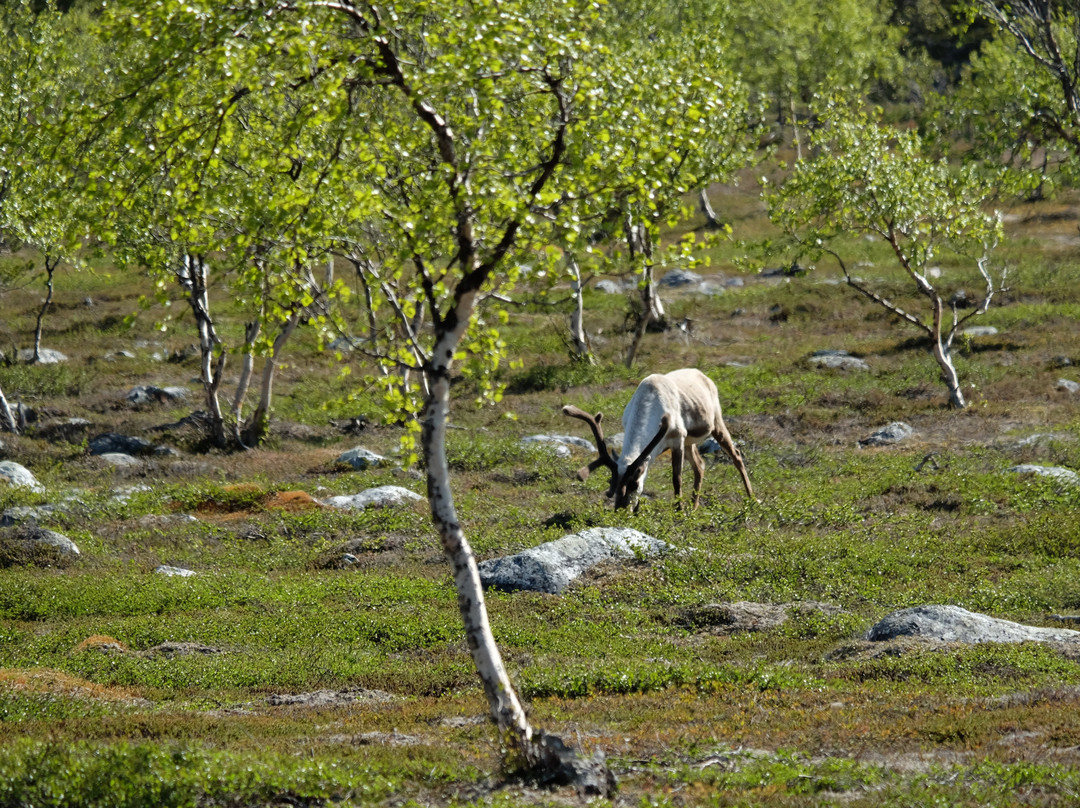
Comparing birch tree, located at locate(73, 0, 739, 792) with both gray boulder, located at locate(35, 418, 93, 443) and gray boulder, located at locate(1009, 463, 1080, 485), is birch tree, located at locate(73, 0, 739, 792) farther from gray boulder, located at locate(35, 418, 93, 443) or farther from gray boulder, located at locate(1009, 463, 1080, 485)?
gray boulder, located at locate(35, 418, 93, 443)

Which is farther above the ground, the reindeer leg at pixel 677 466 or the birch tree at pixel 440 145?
the birch tree at pixel 440 145

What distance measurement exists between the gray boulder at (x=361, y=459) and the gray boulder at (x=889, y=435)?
45.7ft

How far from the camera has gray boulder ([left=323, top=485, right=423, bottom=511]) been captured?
82.9 ft

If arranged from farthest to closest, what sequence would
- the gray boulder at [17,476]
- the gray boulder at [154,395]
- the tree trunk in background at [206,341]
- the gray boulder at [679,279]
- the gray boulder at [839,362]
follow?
the gray boulder at [679,279] < the gray boulder at [154,395] < the gray boulder at [839,362] < the tree trunk in background at [206,341] < the gray boulder at [17,476]

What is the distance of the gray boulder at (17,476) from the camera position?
92.0 ft

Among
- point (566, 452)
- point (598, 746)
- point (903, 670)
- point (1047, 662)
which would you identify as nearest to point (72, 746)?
point (598, 746)

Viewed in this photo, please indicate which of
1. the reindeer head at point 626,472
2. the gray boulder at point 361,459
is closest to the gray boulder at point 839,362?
the gray boulder at point 361,459

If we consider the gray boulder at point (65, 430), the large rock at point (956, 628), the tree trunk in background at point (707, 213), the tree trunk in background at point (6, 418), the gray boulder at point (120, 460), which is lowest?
the large rock at point (956, 628)

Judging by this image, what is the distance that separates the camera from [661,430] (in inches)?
882

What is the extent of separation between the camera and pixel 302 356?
4966 centimetres

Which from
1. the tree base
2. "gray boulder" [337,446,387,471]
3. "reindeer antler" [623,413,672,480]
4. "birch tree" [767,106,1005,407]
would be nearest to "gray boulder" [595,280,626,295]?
"birch tree" [767,106,1005,407]

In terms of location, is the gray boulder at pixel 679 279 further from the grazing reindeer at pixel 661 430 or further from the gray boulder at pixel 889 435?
the grazing reindeer at pixel 661 430

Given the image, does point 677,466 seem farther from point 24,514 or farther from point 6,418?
point 6,418

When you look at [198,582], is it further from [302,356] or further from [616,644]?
[302,356]
